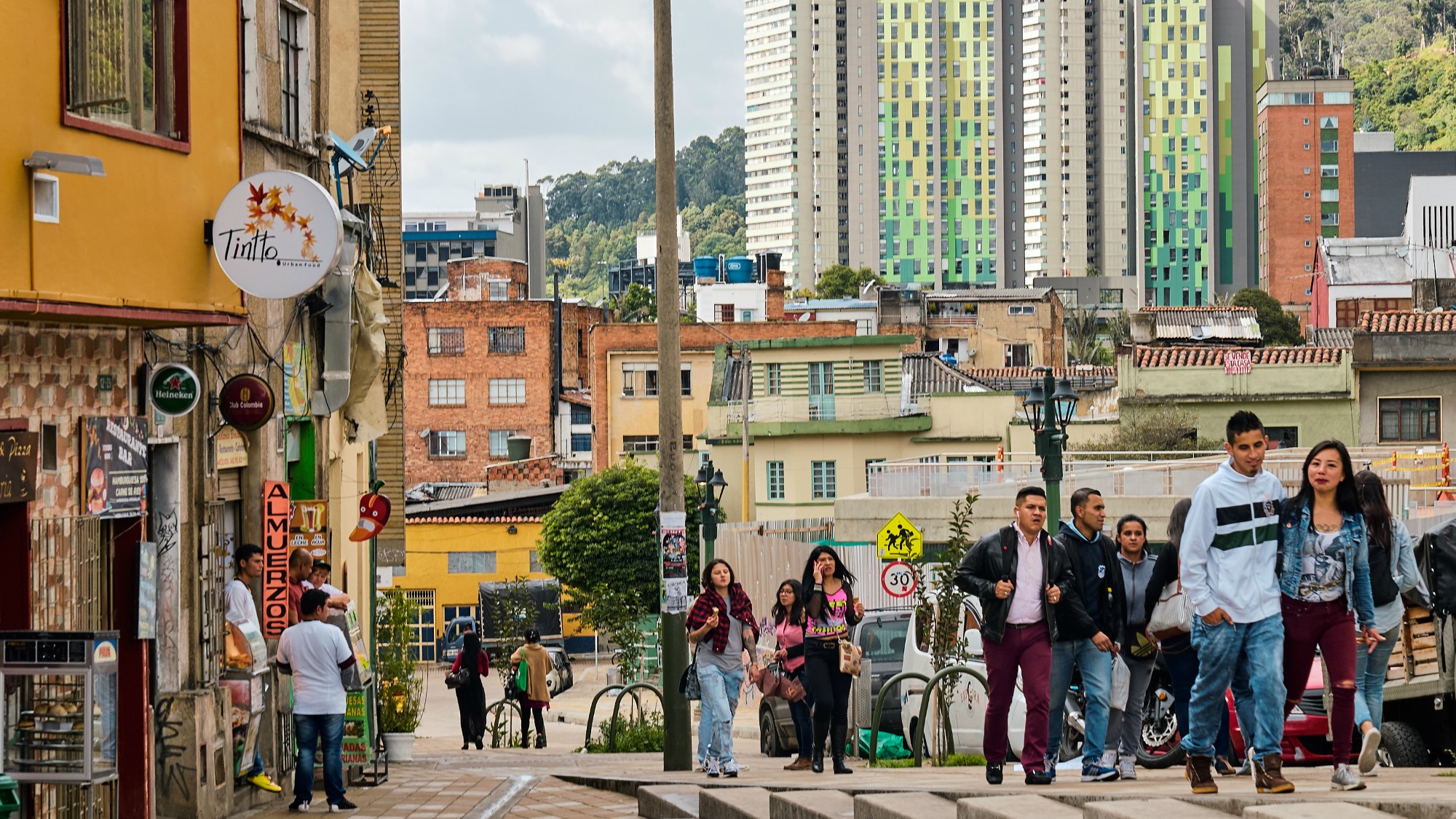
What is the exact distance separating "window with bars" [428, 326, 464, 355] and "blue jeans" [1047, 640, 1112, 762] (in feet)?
231

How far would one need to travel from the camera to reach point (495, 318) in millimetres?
79000

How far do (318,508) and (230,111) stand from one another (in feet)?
13.1

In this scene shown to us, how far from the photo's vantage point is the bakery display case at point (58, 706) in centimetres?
816

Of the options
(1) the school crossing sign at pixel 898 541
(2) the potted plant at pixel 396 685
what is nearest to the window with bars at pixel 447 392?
(1) the school crossing sign at pixel 898 541

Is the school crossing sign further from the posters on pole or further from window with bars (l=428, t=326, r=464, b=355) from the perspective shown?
window with bars (l=428, t=326, r=464, b=355)

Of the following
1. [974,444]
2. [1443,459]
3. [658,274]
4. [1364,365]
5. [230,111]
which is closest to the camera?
[230,111]

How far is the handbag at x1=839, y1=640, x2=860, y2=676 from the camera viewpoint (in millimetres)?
12258

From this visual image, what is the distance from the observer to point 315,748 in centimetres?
1187

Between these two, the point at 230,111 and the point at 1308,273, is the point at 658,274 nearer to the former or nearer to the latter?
the point at 230,111

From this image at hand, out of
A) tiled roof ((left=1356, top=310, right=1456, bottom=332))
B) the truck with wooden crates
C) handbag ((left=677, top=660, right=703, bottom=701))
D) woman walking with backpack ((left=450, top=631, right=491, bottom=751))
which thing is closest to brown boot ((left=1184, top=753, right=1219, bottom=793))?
the truck with wooden crates

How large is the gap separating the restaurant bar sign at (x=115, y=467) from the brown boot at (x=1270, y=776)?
6.48 meters

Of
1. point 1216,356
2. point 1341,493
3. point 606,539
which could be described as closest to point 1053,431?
point 1341,493

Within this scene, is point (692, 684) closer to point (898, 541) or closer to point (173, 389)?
point (173, 389)

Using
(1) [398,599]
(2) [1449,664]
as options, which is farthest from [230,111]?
(2) [1449,664]
